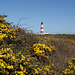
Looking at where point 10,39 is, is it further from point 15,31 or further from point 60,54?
point 60,54

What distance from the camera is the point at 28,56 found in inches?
224

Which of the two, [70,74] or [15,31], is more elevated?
[15,31]

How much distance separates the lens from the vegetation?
5082 millimetres

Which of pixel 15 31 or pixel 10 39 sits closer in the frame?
pixel 10 39

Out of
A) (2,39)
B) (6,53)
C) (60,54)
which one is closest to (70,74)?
(60,54)

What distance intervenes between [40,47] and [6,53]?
1620 millimetres

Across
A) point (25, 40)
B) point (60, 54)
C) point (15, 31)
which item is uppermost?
point (15, 31)

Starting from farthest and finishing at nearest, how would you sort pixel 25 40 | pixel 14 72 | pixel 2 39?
pixel 25 40, pixel 2 39, pixel 14 72

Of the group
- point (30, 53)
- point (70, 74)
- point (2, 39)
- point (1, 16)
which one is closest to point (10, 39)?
point (2, 39)

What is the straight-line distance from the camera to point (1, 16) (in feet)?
24.7

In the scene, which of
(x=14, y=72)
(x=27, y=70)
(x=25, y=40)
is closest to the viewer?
(x=14, y=72)

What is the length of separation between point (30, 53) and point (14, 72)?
5.00 ft

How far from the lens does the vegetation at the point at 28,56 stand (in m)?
5.08

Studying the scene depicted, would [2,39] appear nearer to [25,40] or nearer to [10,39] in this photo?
[10,39]
